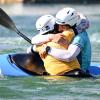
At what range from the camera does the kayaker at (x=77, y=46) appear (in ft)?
30.7

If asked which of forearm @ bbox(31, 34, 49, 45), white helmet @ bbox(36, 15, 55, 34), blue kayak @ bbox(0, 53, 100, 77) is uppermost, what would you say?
white helmet @ bbox(36, 15, 55, 34)

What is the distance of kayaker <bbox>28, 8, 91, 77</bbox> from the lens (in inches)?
368

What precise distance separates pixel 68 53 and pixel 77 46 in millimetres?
158

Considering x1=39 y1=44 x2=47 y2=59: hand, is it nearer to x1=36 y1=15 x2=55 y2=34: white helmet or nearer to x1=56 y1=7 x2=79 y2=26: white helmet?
x1=36 y1=15 x2=55 y2=34: white helmet

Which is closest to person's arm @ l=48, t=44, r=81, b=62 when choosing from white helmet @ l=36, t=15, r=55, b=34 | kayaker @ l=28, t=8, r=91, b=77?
kayaker @ l=28, t=8, r=91, b=77

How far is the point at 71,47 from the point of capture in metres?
9.34

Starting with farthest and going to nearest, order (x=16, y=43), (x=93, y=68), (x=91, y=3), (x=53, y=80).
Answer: (x=91, y=3) < (x=16, y=43) < (x=93, y=68) < (x=53, y=80)

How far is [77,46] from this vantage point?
936 centimetres

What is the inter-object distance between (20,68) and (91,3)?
33.4m

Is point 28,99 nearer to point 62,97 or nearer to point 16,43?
point 62,97

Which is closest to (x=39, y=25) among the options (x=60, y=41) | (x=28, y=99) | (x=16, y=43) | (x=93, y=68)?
(x=60, y=41)

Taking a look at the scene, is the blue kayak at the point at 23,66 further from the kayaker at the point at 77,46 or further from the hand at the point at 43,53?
the kayaker at the point at 77,46

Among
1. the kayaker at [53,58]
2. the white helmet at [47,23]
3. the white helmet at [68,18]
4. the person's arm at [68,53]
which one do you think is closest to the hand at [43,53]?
the kayaker at [53,58]

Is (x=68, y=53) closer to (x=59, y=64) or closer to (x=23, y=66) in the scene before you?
(x=59, y=64)
